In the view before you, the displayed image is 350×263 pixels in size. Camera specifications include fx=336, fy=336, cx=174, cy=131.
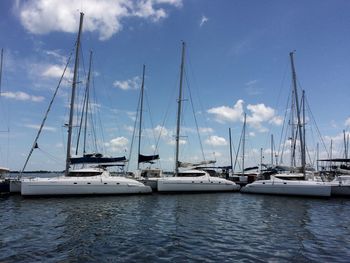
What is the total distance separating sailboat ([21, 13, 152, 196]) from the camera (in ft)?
98.9

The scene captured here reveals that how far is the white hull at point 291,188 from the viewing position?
33.2m

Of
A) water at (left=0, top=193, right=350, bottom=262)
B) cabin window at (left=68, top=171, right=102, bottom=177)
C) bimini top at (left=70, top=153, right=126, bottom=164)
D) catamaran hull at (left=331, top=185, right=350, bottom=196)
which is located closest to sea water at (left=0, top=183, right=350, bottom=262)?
water at (left=0, top=193, right=350, bottom=262)

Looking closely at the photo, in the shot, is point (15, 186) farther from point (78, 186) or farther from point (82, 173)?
point (78, 186)

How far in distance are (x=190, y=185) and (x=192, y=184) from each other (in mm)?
273

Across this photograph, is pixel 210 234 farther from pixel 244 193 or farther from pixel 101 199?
pixel 244 193

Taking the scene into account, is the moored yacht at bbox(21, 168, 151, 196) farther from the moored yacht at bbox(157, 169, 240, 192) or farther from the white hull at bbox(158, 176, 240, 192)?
the moored yacht at bbox(157, 169, 240, 192)

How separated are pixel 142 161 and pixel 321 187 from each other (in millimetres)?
21300

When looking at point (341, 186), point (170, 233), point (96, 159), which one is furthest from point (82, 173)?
point (341, 186)

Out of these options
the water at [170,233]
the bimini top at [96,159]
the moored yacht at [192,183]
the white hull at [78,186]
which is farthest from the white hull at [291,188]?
the bimini top at [96,159]

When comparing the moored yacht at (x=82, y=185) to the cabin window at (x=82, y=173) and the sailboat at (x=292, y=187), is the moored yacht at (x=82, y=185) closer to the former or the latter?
the cabin window at (x=82, y=173)

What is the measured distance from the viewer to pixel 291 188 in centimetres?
3484

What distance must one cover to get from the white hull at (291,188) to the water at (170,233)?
7160 millimetres

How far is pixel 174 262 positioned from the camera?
443 inches

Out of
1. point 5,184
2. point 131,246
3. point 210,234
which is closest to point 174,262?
point 131,246
